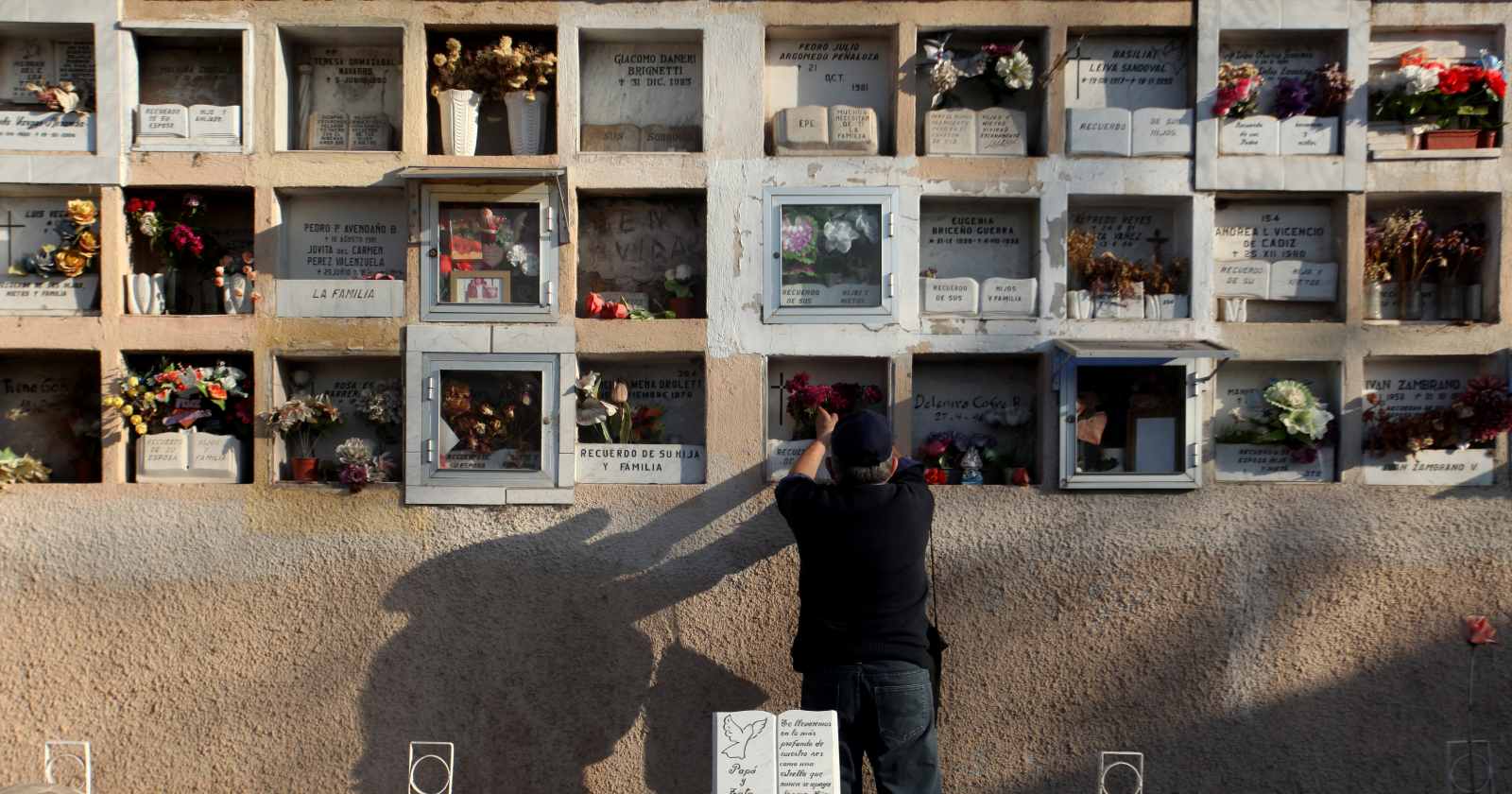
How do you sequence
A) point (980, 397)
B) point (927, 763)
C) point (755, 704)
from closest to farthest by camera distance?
point (927, 763)
point (755, 704)
point (980, 397)

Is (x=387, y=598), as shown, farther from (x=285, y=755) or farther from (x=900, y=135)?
(x=900, y=135)

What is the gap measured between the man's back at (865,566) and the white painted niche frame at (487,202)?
190cm

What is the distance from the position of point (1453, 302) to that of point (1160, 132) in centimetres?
189

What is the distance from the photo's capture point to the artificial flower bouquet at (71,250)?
5117 mm

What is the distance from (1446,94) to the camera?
16.5 ft

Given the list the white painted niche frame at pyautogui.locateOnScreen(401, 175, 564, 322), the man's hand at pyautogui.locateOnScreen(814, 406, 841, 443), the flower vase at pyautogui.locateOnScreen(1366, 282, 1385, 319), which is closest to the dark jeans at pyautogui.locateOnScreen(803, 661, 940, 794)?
the man's hand at pyautogui.locateOnScreen(814, 406, 841, 443)

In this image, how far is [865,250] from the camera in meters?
5.14

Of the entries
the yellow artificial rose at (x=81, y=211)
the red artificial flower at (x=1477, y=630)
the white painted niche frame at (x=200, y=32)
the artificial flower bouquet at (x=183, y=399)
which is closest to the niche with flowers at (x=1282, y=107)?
the red artificial flower at (x=1477, y=630)

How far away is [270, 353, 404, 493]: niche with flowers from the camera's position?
16.8 feet

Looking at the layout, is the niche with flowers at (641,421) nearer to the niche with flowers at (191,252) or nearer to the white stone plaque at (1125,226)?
the niche with flowers at (191,252)

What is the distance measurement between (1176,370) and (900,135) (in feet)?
6.40

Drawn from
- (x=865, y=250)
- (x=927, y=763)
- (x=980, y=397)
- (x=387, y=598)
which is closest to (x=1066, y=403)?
(x=980, y=397)

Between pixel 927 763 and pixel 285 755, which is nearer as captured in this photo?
pixel 927 763

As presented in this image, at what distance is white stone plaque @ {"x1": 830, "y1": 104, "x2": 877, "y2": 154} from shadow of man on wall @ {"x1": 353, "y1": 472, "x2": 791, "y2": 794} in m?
1.97
